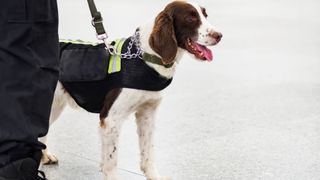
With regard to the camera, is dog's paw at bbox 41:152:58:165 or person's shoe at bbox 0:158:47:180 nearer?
person's shoe at bbox 0:158:47:180

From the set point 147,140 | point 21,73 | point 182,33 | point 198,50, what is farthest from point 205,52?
point 21,73

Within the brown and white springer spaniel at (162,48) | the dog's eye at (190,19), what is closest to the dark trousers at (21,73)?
the brown and white springer spaniel at (162,48)

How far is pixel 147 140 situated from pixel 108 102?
0.35 m

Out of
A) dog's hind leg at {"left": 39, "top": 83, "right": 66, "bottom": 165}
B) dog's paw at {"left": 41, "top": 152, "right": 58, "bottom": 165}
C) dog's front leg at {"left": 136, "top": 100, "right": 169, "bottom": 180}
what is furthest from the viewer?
dog's paw at {"left": 41, "top": 152, "right": 58, "bottom": 165}

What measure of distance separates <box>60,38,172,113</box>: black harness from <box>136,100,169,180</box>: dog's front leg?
0.70 ft

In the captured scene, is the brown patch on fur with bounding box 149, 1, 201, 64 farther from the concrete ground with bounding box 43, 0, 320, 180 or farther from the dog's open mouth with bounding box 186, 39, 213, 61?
the concrete ground with bounding box 43, 0, 320, 180

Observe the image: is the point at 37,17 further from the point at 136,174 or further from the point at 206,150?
the point at 206,150

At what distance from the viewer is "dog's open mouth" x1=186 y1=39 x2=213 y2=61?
2.65 m

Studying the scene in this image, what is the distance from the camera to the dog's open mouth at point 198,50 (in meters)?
2.65

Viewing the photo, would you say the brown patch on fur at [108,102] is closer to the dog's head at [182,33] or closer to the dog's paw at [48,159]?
the dog's head at [182,33]

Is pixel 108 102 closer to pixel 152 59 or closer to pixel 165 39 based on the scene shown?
pixel 152 59

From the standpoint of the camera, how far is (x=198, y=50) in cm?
268

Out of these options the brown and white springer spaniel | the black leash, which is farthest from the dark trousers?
the brown and white springer spaniel

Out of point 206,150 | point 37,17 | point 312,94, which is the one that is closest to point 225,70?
point 312,94
